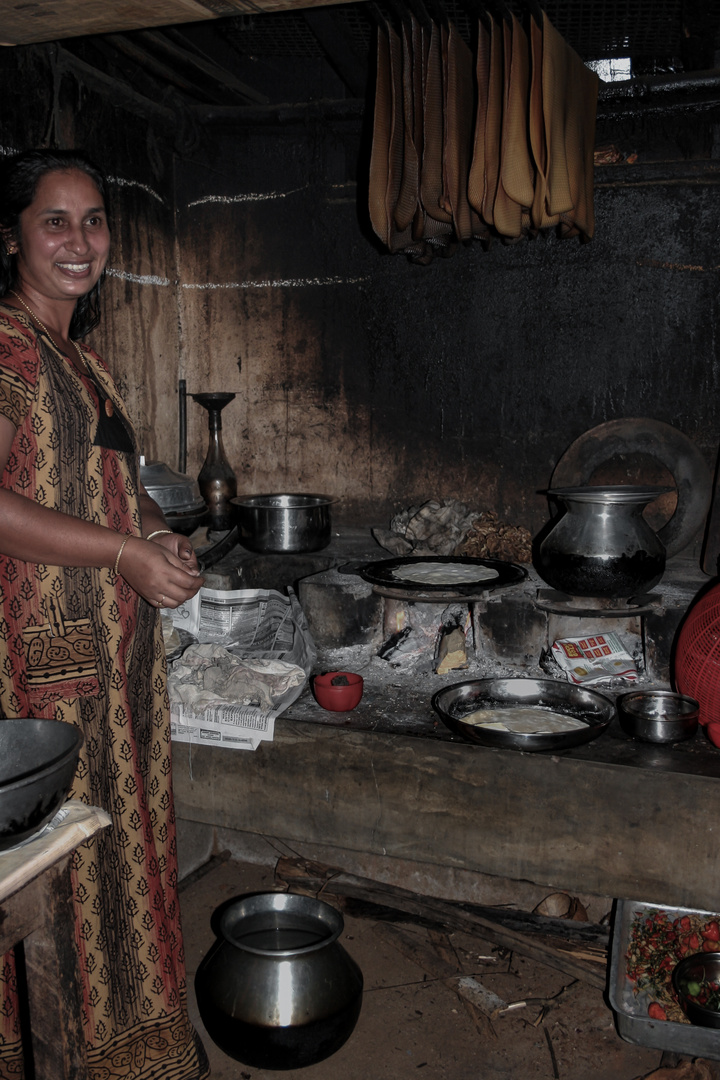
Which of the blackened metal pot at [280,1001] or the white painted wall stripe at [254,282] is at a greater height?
the white painted wall stripe at [254,282]

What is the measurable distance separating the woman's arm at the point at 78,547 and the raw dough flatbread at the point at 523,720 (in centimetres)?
119

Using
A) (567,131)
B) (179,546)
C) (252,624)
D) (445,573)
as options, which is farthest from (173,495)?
(567,131)

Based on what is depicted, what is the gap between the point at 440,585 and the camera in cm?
293

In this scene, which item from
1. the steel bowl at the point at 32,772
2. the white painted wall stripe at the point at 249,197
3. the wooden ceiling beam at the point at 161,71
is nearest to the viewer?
the steel bowl at the point at 32,772

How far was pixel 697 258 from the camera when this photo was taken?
11.9ft

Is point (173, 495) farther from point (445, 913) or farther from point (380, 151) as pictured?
point (445, 913)

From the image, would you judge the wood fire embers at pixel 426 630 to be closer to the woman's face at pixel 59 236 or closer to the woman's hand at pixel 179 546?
the woman's hand at pixel 179 546

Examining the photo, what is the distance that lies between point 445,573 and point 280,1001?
157 centimetres

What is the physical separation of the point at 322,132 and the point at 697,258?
1.92 meters

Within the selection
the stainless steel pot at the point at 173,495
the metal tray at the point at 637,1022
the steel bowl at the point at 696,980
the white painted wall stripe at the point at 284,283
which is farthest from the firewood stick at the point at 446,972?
the white painted wall stripe at the point at 284,283

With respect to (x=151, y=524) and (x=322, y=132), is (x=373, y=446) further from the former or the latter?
(x=151, y=524)

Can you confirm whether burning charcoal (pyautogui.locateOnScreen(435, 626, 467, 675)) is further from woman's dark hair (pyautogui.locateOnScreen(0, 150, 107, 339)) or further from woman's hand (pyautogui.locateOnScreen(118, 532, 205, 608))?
woman's dark hair (pyautogui.locateOnScreen(0, 150, 107, 339))

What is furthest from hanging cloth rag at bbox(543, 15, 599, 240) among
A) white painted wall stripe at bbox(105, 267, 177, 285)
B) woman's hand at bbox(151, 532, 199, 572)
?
white painted wall stripe at bbox(105, 267, 177, 285)

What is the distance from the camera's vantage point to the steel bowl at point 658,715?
2.44 meters
